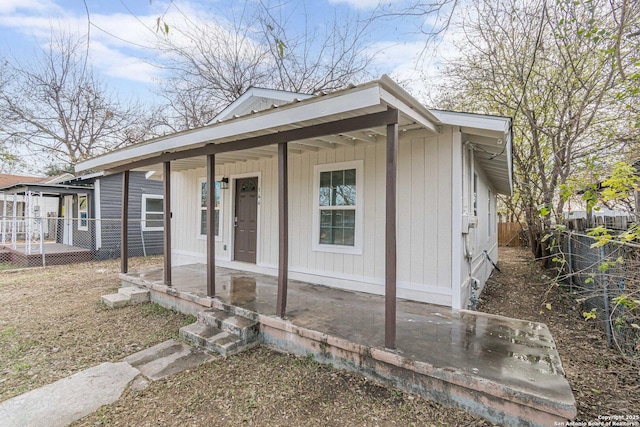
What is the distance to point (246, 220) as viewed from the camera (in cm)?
640

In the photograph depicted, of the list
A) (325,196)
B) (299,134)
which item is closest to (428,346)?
(299,134)

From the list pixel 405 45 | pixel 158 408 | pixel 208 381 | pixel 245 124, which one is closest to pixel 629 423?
pixel 208 381

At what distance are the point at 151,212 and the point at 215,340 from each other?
9.93 m

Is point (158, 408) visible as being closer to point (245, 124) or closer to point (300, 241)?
point (245, 124)

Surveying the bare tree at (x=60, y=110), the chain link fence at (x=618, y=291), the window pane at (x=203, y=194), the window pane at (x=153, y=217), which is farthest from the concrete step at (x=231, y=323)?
the bare tree at (x=60, y=110)

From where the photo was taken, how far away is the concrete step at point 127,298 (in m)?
5.04

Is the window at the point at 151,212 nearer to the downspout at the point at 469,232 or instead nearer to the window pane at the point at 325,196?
the window pane at the point at 325,196

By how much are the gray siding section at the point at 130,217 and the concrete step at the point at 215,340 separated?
853cm

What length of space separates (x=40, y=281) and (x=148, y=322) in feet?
16.8

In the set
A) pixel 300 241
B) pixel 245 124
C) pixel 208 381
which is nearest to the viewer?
pixel 208 381

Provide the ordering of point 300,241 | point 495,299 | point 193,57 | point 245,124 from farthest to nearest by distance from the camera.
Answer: point 193,57, point 495,299, point 300,241, point 245,124

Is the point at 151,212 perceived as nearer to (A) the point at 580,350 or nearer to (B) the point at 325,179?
(B) the point at 325,179

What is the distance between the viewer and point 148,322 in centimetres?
444

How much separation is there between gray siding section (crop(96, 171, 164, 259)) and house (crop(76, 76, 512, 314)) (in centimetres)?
538
